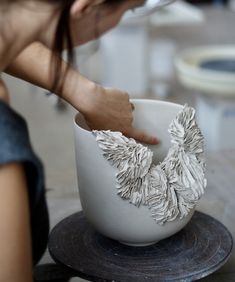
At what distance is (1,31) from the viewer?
2.27 feet

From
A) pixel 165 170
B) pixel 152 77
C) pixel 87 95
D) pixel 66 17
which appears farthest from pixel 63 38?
pixel 152 77

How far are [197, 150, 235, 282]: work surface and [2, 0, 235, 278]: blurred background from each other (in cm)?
18

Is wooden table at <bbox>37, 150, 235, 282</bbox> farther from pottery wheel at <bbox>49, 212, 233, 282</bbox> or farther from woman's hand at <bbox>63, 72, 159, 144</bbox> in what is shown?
woman's hand at <bbox>63, 72, 159, 144</bbox>

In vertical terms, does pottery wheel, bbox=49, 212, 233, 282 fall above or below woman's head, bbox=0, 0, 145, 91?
below

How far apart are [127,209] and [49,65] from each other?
26cm

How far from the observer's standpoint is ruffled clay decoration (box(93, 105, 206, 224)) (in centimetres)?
80

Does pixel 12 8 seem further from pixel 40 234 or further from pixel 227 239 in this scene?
pixel 227 239

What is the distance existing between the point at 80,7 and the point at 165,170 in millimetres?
285

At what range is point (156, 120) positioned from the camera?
934mm

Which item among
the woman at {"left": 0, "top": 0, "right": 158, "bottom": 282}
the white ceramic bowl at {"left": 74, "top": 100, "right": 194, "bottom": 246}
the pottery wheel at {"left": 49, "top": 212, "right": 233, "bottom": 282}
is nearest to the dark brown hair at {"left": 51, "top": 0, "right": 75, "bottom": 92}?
the woman at {"left": 0, "top": 0, "right": 158, "bottom": 282}

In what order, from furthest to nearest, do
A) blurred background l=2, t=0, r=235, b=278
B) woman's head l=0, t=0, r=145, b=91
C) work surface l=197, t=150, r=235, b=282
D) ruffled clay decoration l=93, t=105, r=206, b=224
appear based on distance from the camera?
blurred background l=2, t=0, r=235, b=278 → work surface l=197, t=150, r=235, b=282 → ruffled clay decoration l=93, t=105, r=206, b=224 → woman's head l=0, t=0, r=145, b=91

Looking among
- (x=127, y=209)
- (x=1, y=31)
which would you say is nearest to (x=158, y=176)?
(x=127, y=209)

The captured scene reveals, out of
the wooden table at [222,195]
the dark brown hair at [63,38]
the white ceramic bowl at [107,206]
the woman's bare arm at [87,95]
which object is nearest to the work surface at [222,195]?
the wooden table at [222,195]

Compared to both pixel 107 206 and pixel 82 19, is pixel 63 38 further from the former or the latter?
pixel 107 206
